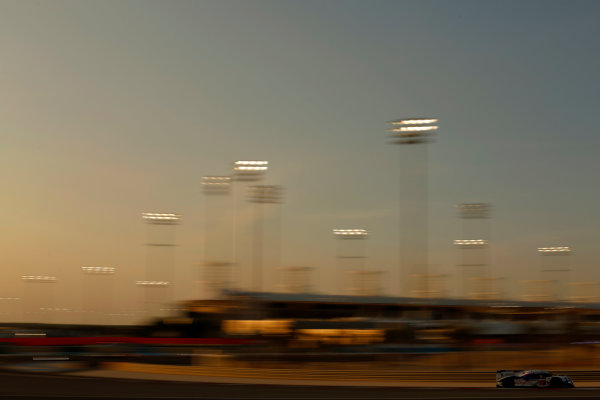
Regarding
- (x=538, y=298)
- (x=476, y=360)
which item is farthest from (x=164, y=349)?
(x=538, y=298)

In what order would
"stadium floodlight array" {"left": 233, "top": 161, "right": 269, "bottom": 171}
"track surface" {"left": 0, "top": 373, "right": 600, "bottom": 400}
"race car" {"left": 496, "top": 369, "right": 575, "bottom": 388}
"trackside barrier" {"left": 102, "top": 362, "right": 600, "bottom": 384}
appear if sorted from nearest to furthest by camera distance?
1. "track surface" {"left": 0, "top": 373, "right": 600, "bottom": 400}
2. "race car" {"left": 496, "top": 369, "right": 575, "bottom": 388}
3. "trackside barrier" {"left": 102, "top": 362, "right": 600, "bottom": 384}
4. "stadium floodlight array" {"left": 233, "top": 161, "right": 269, "bottom": 171}

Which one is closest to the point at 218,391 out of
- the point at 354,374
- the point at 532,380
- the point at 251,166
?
the point at 354,374

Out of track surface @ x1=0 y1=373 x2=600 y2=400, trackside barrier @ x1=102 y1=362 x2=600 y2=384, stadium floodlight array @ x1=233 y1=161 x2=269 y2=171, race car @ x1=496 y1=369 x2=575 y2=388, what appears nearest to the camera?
track surface @ x1=0 y1=373 x2=600 y2=400

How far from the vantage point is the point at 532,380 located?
23.8 m

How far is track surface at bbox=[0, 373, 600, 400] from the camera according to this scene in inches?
793

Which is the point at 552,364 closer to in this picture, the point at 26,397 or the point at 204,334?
the point at 26,397

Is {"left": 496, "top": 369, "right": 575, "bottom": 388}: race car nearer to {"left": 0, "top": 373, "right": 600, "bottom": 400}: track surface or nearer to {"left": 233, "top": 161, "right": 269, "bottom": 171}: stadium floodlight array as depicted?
{"left": 0, "top": 373, "right": 600, "bottom": 400}: track surface

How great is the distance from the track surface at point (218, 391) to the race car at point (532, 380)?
32 cm

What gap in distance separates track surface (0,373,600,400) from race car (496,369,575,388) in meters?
0.32

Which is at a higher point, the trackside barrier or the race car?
the race car

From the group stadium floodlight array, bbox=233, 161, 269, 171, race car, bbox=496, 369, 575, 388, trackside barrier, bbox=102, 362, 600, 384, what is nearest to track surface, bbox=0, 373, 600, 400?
race car, bbox=496, 369, 575, 388

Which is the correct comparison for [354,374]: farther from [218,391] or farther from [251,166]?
[251,166]

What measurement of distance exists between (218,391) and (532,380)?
12.0 m

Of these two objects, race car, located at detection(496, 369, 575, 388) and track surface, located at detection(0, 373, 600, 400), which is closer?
track surface, located at detection(0, 373, 600, 400)
